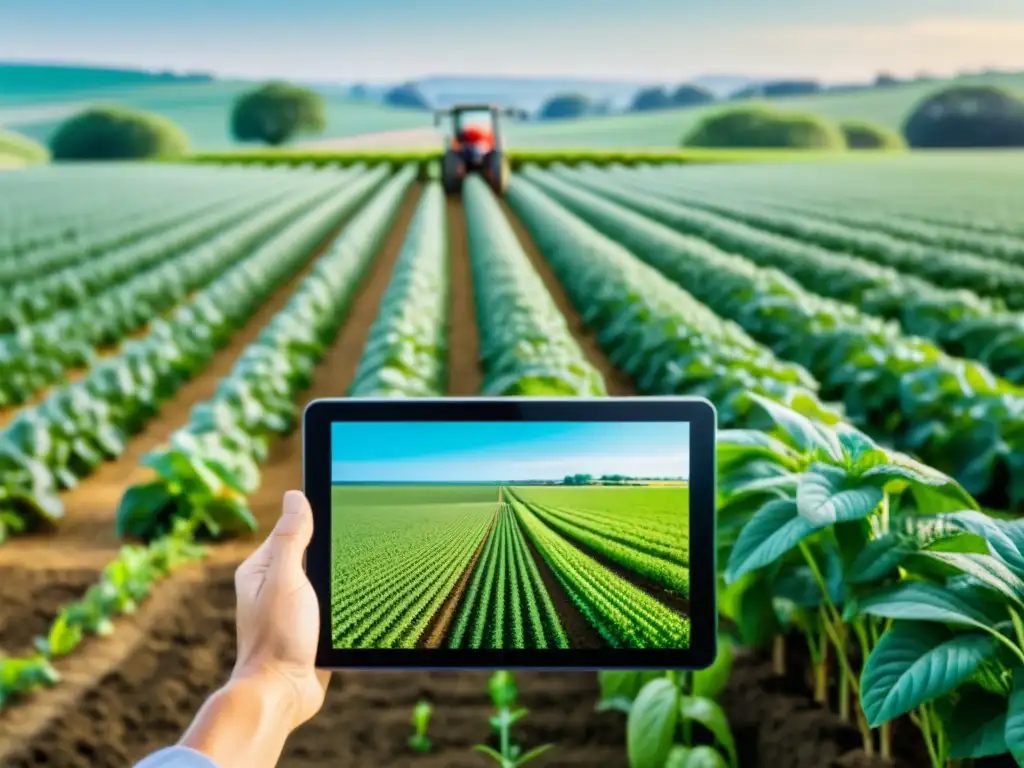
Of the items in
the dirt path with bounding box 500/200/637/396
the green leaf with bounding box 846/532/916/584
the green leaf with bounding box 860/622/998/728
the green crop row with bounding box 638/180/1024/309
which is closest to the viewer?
the green leaf with bounding box 860/622/998/728

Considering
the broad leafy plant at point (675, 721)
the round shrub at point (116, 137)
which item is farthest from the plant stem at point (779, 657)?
the round shrub at point (116, 137)

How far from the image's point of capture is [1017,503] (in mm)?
4336

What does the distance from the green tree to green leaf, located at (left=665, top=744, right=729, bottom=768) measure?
3990cm

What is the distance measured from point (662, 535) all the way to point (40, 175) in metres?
38.0

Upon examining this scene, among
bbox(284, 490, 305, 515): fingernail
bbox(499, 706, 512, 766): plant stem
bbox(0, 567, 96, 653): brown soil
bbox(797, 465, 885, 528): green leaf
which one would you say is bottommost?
bbox(0, 567, 96, 653): brown soil

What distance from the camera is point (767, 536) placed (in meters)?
1.97

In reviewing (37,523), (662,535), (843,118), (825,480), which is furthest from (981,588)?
(843,118)

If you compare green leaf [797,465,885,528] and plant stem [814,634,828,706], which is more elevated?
green leaf [797,465,885,528]

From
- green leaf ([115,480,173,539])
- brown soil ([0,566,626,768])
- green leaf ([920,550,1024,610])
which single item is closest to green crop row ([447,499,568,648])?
green leaf ([920,550,1024,610])

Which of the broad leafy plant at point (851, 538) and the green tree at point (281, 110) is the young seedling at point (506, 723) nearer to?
the broad leafy plant at point (851, 538)

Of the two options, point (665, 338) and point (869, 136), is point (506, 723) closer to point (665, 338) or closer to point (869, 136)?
point (665, 338)

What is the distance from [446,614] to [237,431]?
4611mm

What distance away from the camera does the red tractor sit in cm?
2202

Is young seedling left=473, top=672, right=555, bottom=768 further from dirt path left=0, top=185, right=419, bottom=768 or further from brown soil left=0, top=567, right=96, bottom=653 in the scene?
brown soil left=0, top=567, right=96, bottom=653
